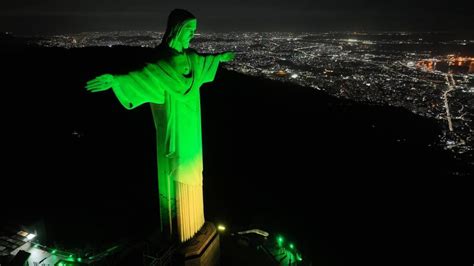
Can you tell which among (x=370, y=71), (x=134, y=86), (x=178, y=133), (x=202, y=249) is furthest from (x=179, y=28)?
(x=370, y=71)

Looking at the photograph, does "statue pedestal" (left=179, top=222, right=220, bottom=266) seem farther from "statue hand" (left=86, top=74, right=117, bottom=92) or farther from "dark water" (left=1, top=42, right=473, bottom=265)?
"dark water" (left=1, top=42, right=473, bottom=265)

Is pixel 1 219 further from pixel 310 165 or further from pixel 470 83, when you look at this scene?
pixel 470 83

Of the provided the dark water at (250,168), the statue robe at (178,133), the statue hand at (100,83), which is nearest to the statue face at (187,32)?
the statue robe at (178,133)

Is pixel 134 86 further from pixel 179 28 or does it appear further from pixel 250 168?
pixel 250 168

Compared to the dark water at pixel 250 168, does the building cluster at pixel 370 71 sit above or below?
above

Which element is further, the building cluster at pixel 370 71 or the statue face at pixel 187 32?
the building cluster at pixel 370 71

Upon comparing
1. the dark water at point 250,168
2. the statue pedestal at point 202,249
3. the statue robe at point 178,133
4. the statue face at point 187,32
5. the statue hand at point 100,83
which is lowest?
the dark water at point 250,168

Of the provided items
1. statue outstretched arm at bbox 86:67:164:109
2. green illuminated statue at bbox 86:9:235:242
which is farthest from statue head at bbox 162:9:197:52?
statue outstretched arm at bbox 86:67:164:109

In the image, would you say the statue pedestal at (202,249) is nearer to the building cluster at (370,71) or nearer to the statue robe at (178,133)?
the statue robe at (178,133)
